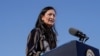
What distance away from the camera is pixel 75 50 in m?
2.38

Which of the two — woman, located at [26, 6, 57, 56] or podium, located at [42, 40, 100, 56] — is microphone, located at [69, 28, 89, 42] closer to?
podium, located at [42, 40, 100, 56]

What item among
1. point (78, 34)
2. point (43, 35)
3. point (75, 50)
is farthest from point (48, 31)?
point (75, 50)

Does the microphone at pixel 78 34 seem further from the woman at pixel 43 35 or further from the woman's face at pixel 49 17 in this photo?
the woman's face at pixel 49 17

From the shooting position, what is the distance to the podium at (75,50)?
2.39 meters

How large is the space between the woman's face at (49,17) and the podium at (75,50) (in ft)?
2.38

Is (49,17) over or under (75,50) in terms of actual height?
over

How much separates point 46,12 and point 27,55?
1.86 ft

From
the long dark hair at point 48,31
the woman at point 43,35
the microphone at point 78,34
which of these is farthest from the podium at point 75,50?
the long dark hair at point 48,31

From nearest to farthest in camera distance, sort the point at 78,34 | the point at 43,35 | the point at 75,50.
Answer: the point at 75,50 → the point at 78,34 → the point at 43,35

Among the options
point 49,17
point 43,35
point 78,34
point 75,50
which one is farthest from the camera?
point 49,17

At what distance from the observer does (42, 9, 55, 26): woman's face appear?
328 centimetres

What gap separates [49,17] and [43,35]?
23 cm

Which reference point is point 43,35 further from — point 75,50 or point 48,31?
point 75,50

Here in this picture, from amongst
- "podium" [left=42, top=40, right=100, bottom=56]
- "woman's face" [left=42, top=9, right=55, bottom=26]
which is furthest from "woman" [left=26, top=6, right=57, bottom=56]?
"podium" [left=42, top=40, right=100, bottom=56]
